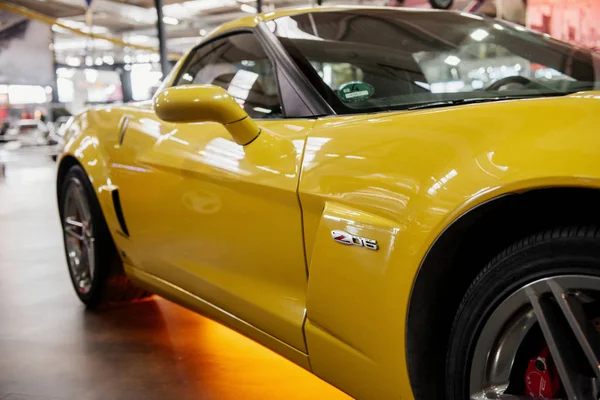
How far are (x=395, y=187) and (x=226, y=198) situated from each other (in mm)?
647

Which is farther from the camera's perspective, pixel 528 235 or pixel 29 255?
pixel 29 255

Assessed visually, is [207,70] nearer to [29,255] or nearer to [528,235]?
[528,235]

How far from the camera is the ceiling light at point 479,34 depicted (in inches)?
81.5

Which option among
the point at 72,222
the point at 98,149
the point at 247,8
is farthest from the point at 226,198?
the point at 247,8

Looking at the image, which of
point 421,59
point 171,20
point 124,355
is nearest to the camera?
point 421,59

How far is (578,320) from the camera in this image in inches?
39.6

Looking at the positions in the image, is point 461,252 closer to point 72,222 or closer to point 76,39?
point 72,222

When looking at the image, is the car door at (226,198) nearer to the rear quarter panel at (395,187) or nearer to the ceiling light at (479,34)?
the rear quarter panel at (395,187)

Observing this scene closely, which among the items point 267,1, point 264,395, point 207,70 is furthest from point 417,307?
point 267,1

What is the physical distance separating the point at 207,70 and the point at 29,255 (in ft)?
8.03

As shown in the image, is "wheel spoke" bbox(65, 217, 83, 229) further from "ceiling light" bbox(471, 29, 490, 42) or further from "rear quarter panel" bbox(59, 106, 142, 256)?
"ceiling light" bbox(471, 29, 490, 42)

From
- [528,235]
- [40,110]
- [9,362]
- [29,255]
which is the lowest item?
[40,110]

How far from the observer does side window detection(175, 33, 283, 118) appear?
193 centimetres

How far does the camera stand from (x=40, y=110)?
63.2ft
